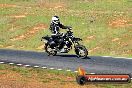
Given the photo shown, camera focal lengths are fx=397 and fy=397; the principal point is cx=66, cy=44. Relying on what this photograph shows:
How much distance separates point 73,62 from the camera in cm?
2103

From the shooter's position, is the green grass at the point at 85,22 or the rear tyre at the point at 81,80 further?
the green grass at the point at 85,22

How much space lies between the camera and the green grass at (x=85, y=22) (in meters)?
35.1

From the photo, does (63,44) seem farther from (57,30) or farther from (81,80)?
(81,80)

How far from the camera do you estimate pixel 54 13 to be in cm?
4894

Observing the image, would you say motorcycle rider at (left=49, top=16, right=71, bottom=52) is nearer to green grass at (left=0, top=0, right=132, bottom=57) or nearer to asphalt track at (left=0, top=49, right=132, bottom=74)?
asphalt track at (left=0, top=49, right=132, bottom=74)

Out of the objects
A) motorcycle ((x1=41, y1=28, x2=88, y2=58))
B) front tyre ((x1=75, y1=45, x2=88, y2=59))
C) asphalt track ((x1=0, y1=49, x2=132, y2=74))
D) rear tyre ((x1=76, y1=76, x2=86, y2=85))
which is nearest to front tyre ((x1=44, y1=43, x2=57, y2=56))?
motorcycle ((x1=41, y1=28, x2=88, y2=58))

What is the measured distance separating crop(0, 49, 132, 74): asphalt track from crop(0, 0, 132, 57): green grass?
28.5ft

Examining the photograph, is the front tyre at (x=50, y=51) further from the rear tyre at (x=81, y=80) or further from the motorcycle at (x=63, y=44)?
the rear tyre at (x=81, y=80)

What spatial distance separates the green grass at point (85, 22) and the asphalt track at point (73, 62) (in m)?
8.68

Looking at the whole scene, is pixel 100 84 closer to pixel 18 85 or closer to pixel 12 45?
pixel 18 85

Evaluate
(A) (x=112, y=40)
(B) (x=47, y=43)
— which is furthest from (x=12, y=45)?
(B) (x=47, y=43)

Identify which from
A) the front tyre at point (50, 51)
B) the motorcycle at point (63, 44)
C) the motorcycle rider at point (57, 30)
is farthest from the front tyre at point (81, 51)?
the front tyre at point (50, 51)

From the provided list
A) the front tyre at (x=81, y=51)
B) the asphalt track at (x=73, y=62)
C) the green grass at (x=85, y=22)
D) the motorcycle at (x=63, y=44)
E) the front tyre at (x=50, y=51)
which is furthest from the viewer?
the green grass at (x=85, y=22)

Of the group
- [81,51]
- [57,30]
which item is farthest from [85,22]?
[81,51]
